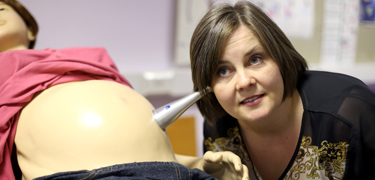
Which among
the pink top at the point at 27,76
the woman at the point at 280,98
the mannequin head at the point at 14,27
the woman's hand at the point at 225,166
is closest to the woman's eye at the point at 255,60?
the woman at the point at 280,98

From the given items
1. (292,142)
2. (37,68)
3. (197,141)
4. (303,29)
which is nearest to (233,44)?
(292,142)

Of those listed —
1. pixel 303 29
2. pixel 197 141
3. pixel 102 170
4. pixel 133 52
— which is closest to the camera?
pixel 102 170

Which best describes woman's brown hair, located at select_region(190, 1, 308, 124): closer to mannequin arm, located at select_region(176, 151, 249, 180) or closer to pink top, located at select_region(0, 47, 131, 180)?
mannequin arm, located at select_region(176, 151, 249, 180)

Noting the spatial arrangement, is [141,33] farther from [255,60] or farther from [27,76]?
[255,60]

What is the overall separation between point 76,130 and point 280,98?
1.81 ft

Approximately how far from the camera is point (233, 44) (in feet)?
2.83

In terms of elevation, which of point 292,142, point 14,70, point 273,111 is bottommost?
point 292,142

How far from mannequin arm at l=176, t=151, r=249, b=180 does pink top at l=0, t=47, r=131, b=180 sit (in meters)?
0.42

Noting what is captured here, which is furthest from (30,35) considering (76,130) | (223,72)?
(223,72)

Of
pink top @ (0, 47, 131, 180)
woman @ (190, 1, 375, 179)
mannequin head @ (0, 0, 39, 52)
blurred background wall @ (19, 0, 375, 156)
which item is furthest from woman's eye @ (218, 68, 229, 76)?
blurred background wall @ (19, 0, 375, 156)

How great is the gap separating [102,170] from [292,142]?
582mm

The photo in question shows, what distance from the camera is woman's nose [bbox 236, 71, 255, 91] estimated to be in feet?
2.75

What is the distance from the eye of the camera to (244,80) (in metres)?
0.84

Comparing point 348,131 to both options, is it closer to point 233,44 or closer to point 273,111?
point 273,111
